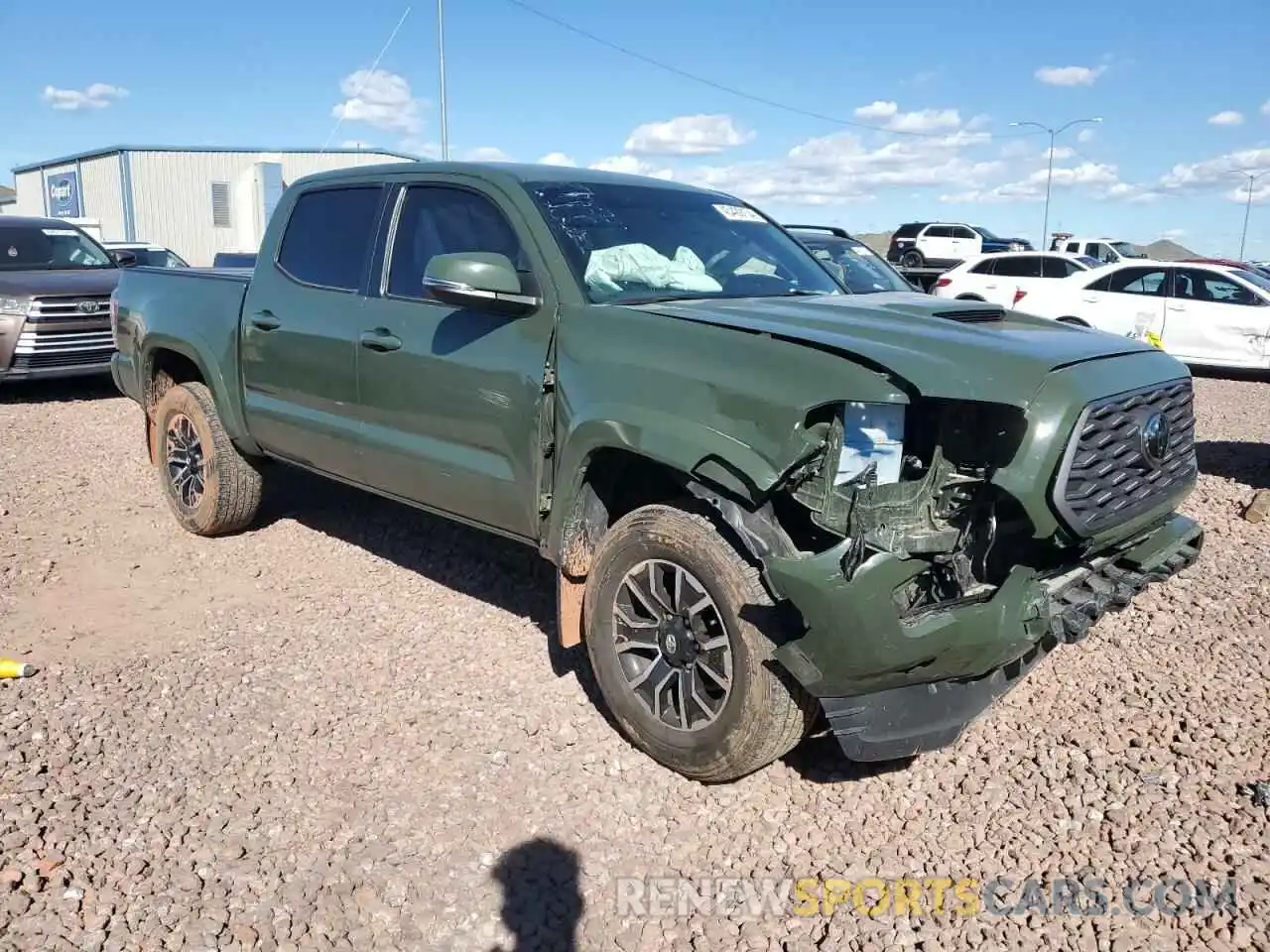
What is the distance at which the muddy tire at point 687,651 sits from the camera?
3080 millimetres

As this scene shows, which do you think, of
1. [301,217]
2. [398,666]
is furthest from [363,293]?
[398,666]

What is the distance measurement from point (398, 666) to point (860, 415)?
2.31m

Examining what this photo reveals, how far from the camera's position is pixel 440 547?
573 cm

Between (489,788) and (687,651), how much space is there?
790 millimetres

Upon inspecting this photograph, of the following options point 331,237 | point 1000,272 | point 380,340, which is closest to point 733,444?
point 380,340

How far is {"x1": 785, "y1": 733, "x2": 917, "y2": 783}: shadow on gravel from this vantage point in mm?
3475

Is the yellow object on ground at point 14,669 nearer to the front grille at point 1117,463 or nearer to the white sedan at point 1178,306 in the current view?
the front grille at point 1117,463

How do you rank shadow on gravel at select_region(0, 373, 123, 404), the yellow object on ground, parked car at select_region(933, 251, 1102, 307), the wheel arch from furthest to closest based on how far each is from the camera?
1. parked car at select_region(933, 251, 1102, 307)
2. shadow on gravel at select_region(0, 373, 123, 404)
3. the wheel arch
4. the yellow object on ground

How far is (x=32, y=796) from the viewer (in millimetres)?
3195

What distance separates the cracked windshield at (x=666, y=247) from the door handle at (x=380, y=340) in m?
0.84

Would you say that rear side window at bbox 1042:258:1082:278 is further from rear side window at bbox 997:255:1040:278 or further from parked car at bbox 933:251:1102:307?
rear side window at bbox 997:255:1040:278

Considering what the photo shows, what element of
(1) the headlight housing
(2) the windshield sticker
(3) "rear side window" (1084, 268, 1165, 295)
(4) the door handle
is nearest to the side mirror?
(4) the door handle

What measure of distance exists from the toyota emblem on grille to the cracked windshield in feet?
4.81

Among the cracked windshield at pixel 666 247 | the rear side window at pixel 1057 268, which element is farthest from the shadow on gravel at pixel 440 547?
the rear side window at pixel 1057 268
